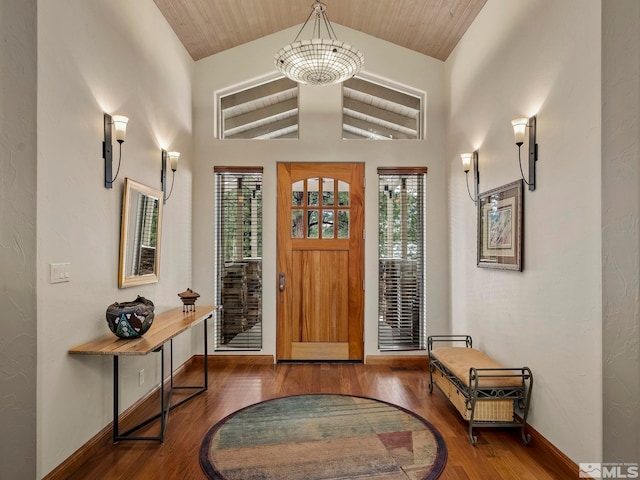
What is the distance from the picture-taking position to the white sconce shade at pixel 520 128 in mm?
2906

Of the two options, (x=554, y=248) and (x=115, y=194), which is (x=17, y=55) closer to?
(x=115, y=194)

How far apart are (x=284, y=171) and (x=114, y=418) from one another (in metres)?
2.99

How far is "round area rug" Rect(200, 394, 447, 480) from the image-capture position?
2502 mm

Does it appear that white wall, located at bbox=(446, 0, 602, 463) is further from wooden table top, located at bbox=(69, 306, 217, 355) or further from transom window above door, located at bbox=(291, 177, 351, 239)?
wooden table top, located at bbox=(69, 306, 217, 355)

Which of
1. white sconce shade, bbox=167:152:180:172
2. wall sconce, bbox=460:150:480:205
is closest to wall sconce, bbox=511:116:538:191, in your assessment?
wall sconce, bbox=460:150:480:205

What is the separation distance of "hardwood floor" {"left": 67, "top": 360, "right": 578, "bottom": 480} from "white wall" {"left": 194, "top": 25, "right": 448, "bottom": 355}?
52 centimetres

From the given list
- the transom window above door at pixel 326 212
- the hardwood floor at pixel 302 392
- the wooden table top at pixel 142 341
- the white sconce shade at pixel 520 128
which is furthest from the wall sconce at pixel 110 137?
the white sconce shade at pixel 520 128

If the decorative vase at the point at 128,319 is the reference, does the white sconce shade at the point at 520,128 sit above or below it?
above

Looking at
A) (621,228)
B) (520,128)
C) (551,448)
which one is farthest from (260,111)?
(551,448)

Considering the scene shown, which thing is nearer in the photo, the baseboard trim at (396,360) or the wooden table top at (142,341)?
the wooden table top at (142,341)

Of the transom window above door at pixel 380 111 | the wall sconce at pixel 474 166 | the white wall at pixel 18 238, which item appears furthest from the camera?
the transom window above door at pixel 380 111

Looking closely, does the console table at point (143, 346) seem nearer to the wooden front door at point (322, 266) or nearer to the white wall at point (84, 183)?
the white wall at point (84, 183)

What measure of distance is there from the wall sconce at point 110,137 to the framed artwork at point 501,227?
2.80 meters

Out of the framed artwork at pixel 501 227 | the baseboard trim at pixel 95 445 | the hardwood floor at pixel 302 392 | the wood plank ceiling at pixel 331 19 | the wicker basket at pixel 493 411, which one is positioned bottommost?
the hardwood floor at pixel 302 392
